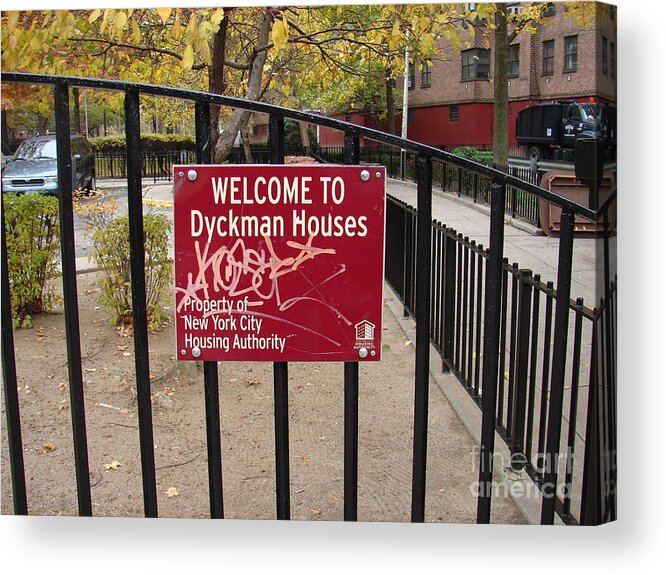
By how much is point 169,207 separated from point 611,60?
4.04 meters

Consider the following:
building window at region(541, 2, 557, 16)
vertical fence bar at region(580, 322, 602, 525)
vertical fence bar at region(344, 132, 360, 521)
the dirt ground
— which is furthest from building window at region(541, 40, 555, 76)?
vertical fence bar at region(344, 132, 360, 521)

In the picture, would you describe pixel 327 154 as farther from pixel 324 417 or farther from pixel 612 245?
pixel 612 245

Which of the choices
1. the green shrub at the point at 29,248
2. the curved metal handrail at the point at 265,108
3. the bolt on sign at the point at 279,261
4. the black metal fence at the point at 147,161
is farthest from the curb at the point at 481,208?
the bolt on sign at the point at 279,261

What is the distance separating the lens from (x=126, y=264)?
5.57 m

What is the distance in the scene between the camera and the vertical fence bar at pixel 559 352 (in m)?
2.30

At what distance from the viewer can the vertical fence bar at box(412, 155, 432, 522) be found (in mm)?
2172

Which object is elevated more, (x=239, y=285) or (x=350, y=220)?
(x=350, y=220)

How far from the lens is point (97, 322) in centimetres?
617

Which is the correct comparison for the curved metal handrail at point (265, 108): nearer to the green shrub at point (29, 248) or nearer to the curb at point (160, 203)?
the curb at point (160, 203)

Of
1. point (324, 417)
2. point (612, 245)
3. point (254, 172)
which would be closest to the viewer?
point (254, 172)

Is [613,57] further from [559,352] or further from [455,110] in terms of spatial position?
[455,110]

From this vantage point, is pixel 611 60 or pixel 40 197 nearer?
pixel 611 60

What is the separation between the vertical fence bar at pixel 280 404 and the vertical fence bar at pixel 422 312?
395 mm

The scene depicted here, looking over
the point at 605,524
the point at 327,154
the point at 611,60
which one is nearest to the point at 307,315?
the point at 605,524
